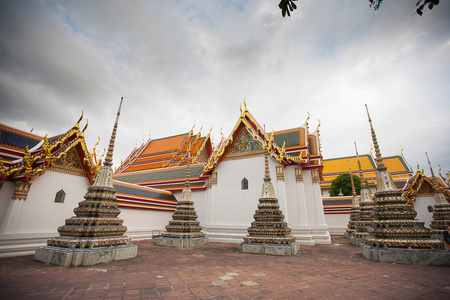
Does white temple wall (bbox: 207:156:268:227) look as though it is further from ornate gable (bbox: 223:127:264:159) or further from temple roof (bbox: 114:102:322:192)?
temple roof (bbox: 114:102:322:192)

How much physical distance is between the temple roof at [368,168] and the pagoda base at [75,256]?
24.3 metres

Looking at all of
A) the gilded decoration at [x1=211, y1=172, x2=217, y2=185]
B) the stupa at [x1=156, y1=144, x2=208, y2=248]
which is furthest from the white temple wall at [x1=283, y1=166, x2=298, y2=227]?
the stupa at [x1=156, y1=144, x2=208, y2=248]

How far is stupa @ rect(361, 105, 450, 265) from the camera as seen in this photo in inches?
192

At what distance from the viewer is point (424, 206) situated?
1472 centimetres

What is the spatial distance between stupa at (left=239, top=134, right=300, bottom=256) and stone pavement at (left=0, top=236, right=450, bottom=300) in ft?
5.51

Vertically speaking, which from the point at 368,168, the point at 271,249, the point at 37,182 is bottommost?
the point at 271,249

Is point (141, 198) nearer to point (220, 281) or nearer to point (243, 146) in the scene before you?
point (243, 146)

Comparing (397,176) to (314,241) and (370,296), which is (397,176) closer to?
(314,241)

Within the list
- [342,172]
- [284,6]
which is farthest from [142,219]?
[342,172]

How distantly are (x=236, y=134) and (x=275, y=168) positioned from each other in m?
2.81

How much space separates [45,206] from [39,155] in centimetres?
149

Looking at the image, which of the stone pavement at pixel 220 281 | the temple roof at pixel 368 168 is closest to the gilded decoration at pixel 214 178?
the stone pavement at pixel 220 281

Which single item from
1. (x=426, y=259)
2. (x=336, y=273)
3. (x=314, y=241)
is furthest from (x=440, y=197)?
(x=336, y=273)

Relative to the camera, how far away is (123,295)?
2.79m
